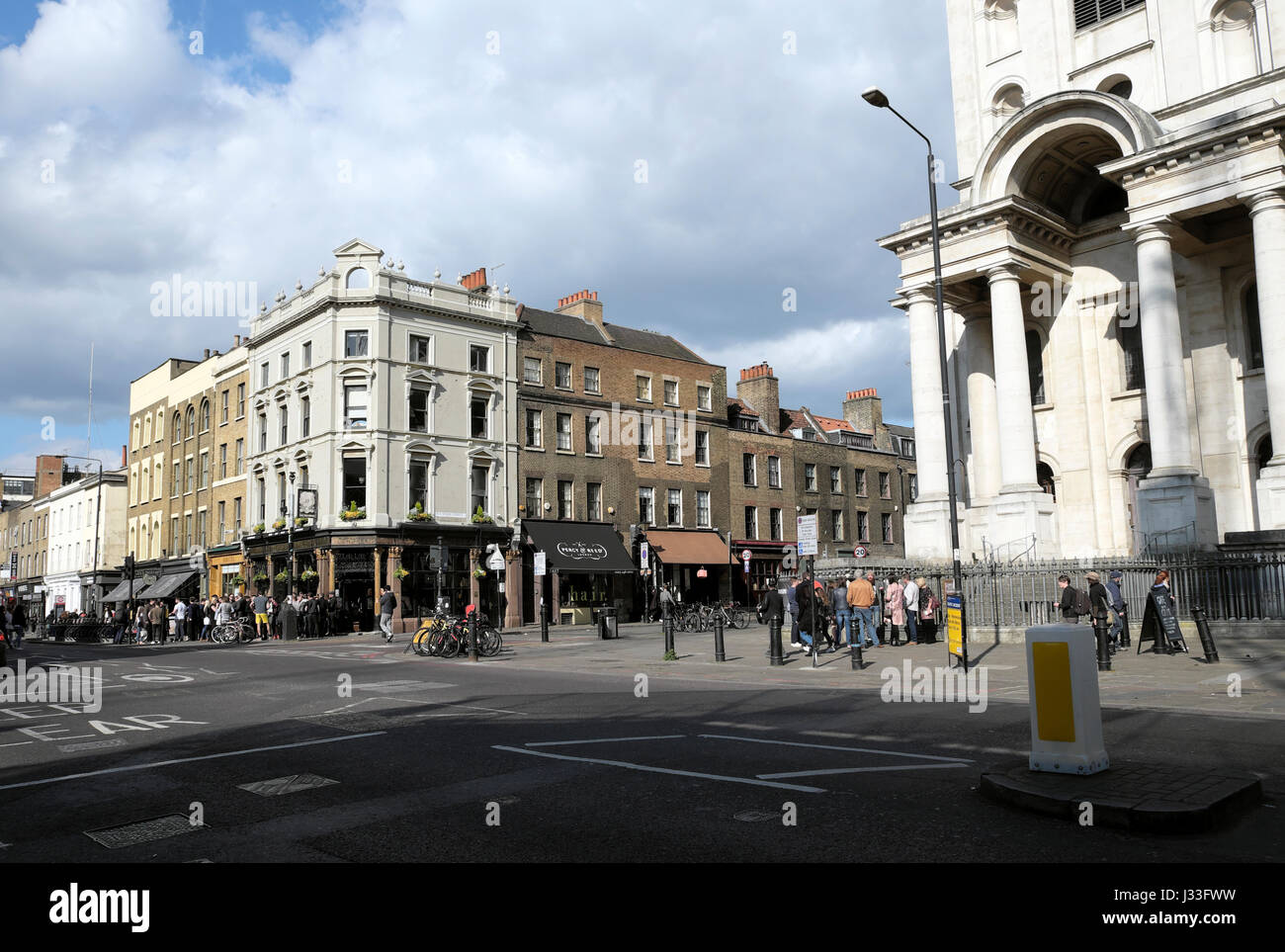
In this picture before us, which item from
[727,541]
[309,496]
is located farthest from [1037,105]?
[309,496]

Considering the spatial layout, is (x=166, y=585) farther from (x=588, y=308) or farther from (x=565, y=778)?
(x=565, y=778)

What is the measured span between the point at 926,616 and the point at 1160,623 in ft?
20.5

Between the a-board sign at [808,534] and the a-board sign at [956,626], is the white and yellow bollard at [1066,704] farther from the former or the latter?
the a-board sign at [808,534]

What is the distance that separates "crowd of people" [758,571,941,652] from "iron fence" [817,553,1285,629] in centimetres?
102

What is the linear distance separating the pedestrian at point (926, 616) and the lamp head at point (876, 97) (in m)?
11.1

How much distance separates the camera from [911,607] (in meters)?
22.5

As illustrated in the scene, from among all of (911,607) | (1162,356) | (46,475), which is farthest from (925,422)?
(46,475)

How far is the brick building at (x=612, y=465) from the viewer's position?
42.7 metres

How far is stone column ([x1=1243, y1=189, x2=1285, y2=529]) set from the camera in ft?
74.1

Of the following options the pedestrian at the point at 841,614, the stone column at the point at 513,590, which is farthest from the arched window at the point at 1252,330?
the stone column at the point at 513,590

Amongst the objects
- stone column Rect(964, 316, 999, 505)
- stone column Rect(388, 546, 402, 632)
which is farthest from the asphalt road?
stone column Rect(388, 546, 402, 632)

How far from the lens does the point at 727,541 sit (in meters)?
47.9

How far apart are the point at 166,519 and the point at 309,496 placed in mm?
20222

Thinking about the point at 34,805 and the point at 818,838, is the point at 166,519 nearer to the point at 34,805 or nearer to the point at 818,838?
the point at 34,805
